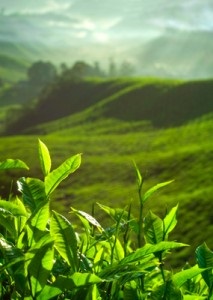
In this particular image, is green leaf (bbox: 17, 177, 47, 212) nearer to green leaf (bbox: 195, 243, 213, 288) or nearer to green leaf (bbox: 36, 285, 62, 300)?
green leaf (bbox: 36, 285, 62, 300)

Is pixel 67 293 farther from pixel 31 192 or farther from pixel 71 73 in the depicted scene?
pixel 71 73

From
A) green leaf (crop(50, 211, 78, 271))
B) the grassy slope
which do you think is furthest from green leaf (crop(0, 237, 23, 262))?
the grassy slope

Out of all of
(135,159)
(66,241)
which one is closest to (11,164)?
(66,241)

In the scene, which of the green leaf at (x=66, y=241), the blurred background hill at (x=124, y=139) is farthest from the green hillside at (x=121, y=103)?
the green leaf at (x=66, y=241)

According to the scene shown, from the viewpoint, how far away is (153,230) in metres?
2.26

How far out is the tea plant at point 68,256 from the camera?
1.73m

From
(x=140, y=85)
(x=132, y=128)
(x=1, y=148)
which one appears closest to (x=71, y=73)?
(x=140, y=85)

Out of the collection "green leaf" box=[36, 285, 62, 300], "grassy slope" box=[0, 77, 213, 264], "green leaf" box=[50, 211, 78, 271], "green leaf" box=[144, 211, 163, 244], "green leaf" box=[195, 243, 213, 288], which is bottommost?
"grassy slope" box=[0, 77, 213, 264]

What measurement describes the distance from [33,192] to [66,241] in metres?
0.25

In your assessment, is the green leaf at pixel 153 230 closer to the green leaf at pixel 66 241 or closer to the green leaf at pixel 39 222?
the green leaf at pixel 66 241

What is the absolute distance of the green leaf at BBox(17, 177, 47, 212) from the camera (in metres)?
2.03

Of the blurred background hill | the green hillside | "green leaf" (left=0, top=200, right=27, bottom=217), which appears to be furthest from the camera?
the green hillside

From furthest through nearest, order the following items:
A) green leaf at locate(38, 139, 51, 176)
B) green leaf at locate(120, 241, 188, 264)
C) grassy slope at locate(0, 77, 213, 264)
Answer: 1. grassy slope at locate(0, 77, 213, 264)
2. green leaf at locate(38, 139, 51, 176)
3. green leaf at locate(120, 241, 188, 264)

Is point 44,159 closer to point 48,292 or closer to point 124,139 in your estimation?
point 48,292
